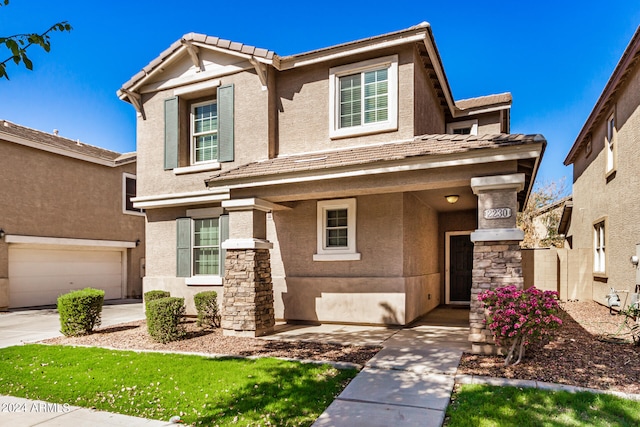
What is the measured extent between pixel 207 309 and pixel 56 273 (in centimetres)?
1051

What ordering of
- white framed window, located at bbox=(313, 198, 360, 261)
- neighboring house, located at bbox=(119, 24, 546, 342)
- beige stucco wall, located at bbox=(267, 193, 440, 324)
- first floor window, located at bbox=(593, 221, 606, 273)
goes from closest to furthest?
neighboring house, located at bbox=(119, 24, 546, 342) < beige stucco wall, located at bbox=(267, 193, 440, 324) < white framed window, located at bbox=(313, 198, 360, 261) < first floor window, located at bbox=(593, 221, 606, 273)

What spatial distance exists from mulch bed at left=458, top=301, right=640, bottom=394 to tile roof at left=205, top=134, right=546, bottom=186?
138 inches

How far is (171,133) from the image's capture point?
38.8 feet

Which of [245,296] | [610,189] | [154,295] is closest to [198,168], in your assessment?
[154,295]

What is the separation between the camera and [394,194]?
376 inches

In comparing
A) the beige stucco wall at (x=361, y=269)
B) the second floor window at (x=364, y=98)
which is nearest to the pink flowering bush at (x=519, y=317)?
the beige stucco wall at (x=361, y=269)

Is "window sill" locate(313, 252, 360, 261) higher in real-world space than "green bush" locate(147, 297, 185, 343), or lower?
higher

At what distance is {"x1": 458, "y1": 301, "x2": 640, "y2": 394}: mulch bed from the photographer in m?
5.34

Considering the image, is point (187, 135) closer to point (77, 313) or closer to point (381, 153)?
point (77, 313)

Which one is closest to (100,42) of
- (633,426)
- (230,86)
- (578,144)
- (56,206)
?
(230,86)

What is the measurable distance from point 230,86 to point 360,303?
696 centimetres

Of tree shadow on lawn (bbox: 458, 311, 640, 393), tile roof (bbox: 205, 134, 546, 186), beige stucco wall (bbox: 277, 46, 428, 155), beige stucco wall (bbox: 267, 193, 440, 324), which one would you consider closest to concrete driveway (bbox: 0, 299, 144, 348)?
beige stucco wall (bbox: 267, 193, 440, 324)

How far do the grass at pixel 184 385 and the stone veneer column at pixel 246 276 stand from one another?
1666 millimetres

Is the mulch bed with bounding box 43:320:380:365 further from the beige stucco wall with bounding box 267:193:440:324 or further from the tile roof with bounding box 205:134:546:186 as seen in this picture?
the tile roof with bounding box 205:134:546:186
